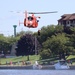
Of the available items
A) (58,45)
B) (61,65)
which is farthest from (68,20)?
(61,65)

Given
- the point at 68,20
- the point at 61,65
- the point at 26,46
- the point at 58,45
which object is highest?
the point at 68,20

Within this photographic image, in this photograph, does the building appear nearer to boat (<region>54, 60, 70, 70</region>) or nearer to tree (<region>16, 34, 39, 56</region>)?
tree (<region>16, 34, 39, 56</region>)

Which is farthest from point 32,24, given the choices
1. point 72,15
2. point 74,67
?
point 72,15

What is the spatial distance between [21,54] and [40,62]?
2436 centimetres

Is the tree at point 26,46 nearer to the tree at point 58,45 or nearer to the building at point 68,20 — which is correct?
the building at point 68,20

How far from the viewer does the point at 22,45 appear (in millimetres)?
134125

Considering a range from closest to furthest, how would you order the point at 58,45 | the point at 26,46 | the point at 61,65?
the point at 61,65 < the point at 58,45 < the point at 26,46

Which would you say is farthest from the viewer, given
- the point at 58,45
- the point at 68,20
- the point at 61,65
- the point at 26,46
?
the point at 68,20

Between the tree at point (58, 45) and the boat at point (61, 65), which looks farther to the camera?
the tree at point (58, 45)

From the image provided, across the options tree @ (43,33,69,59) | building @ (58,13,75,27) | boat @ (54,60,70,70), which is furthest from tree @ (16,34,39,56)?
boat @ (54,60,70,70)

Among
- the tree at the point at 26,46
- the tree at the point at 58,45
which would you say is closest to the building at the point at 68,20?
the tree at the point at 26,46

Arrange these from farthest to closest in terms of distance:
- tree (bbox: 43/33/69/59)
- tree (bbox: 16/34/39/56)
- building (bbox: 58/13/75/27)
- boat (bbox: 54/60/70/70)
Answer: building (bbox: 58/13/75/27) → tree (bbox: 16/34/39/56) → tree (bbox: 43/33/69/59) → boat (bbox: 54/60/70/70)

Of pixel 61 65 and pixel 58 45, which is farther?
pixel 58 45

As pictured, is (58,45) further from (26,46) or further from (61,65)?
(26,46)
